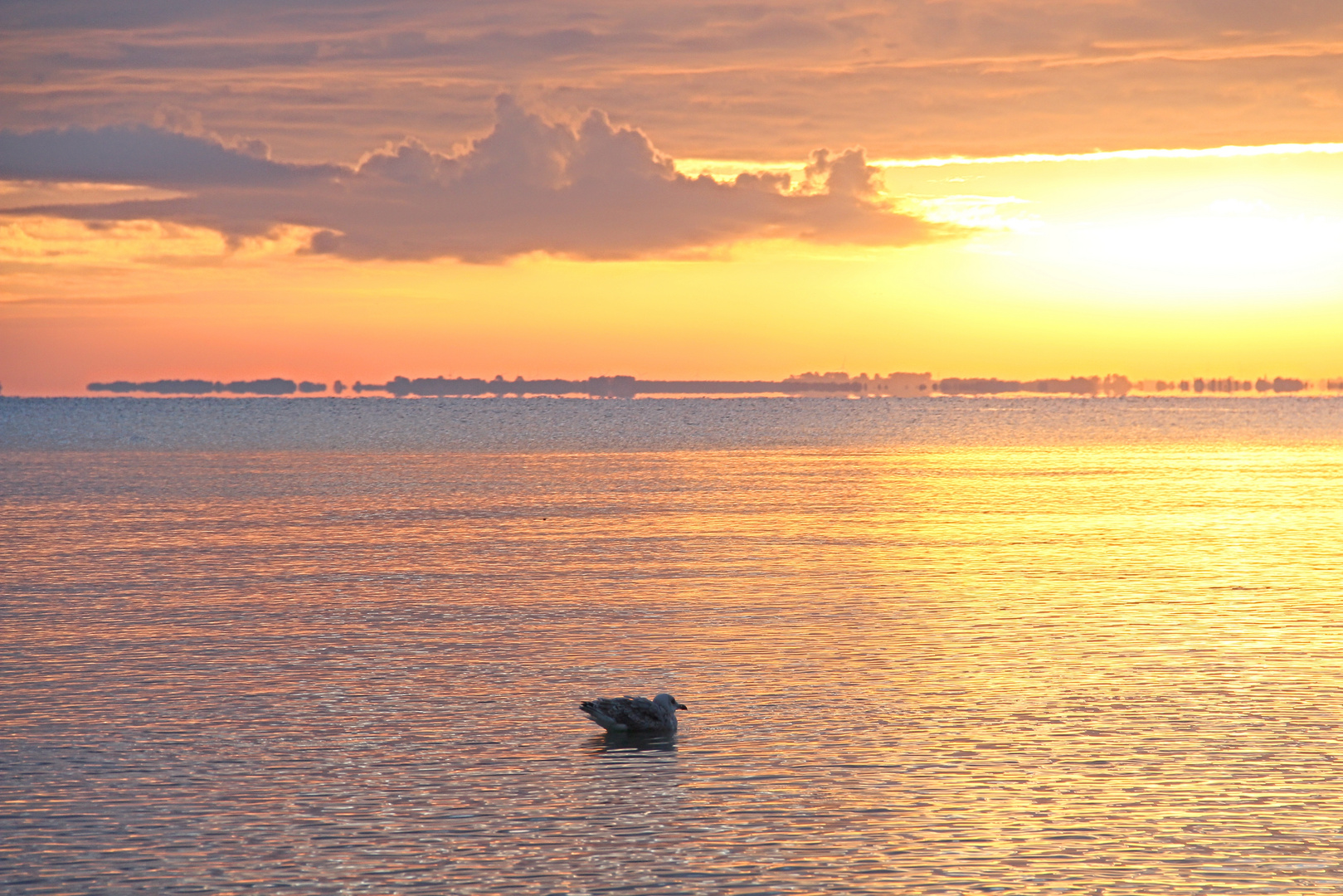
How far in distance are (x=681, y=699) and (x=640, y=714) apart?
10.2ft

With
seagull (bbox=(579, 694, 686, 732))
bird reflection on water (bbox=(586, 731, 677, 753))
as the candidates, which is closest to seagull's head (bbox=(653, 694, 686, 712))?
seagull (bbox=(579, 694, 686, 732))

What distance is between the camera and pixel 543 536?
2237 inches

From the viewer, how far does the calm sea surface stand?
59.4 feet

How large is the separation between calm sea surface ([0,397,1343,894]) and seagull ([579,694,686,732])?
36 cm

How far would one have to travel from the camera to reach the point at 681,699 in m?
26.9

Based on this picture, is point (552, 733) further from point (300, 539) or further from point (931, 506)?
point (931, 506)

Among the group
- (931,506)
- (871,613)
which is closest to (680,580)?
(871,613)

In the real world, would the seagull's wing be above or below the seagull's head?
below

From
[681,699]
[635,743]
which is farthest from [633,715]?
[681,699]

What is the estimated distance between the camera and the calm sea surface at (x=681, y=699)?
712 inches

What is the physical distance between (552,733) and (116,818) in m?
7.48

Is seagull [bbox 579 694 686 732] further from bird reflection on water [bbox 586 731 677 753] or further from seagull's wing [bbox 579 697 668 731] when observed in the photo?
bird reflection on water [bbox 586 731 677 753]

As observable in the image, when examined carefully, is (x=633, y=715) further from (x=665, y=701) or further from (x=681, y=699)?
(x=681, y=699)

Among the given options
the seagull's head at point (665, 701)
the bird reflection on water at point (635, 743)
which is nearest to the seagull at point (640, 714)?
the seagull's head at point (665, 701)
